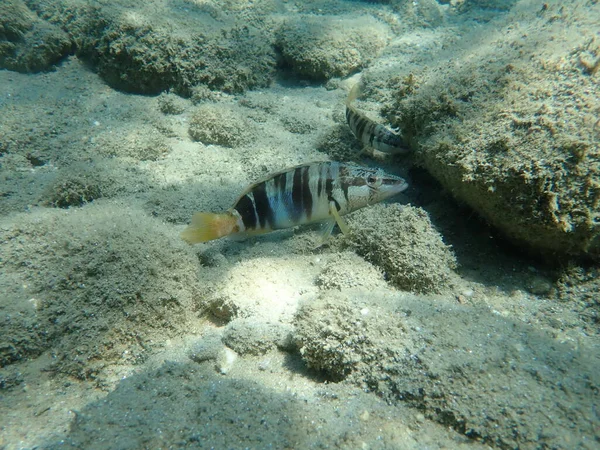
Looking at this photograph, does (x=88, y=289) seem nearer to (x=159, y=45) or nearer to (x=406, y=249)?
(x=406, y=249)

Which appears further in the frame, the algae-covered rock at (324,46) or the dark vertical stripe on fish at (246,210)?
the algae-covered rock at (324,46)

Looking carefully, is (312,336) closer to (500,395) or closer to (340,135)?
(500,395)

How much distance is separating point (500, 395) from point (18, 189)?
5.14 m

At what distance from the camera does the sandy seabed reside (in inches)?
74.4

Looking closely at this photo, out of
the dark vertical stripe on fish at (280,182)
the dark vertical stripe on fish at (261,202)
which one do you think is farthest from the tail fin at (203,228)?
the dark vertical stripe on fish at (280,182)

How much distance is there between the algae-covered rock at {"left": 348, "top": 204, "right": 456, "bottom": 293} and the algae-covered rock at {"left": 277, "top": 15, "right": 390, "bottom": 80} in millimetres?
4526

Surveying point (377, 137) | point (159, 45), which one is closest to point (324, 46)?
point (159, 45)

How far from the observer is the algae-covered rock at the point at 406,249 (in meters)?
2.84

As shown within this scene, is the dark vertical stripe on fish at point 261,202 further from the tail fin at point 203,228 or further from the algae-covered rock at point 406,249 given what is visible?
the algae-covered rock at point 406,249

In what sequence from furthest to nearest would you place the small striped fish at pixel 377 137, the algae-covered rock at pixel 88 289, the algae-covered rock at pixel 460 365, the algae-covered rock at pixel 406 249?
the small striped fish at pixel 377 137, the algae-covered rock at pixel 406 249, the algae-covered rock at pixel 88 289, the algae-covered rock at pixel 460 365

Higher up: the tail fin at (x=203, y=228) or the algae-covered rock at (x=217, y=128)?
the algae-covered rock at (x=217, y=128)

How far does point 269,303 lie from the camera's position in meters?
2.88

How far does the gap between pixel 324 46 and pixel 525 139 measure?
5.00 metres

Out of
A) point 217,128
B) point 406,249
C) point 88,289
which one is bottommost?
point 88,289
